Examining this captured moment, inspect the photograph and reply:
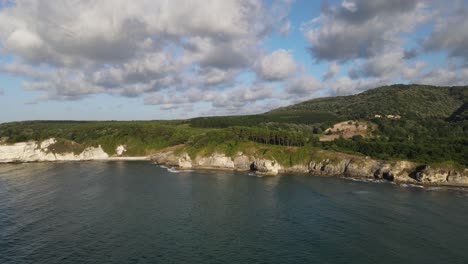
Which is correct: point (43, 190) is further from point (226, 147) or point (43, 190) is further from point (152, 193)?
point (226, 147)

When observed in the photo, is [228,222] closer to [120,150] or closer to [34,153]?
[120,150]

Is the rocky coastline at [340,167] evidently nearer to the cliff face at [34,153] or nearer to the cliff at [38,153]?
the cliff at [38,153]

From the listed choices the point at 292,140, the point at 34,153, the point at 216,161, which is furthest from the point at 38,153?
the point at 292,140

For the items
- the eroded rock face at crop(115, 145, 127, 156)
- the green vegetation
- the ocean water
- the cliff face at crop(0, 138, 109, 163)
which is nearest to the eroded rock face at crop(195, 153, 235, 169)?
the green vegetation

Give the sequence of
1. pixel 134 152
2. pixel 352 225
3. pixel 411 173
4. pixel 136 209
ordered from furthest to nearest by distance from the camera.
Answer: pixel 134 152 → pixel 411 173 → pixel 136 209 → pixel 352 225

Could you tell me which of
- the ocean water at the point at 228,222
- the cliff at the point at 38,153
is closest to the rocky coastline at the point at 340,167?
the ocean water at the point at 228,222

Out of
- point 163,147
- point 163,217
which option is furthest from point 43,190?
point 163,147

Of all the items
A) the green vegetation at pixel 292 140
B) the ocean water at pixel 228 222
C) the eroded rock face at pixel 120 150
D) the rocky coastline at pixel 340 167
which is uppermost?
the green vegetation at pixel 292 140
